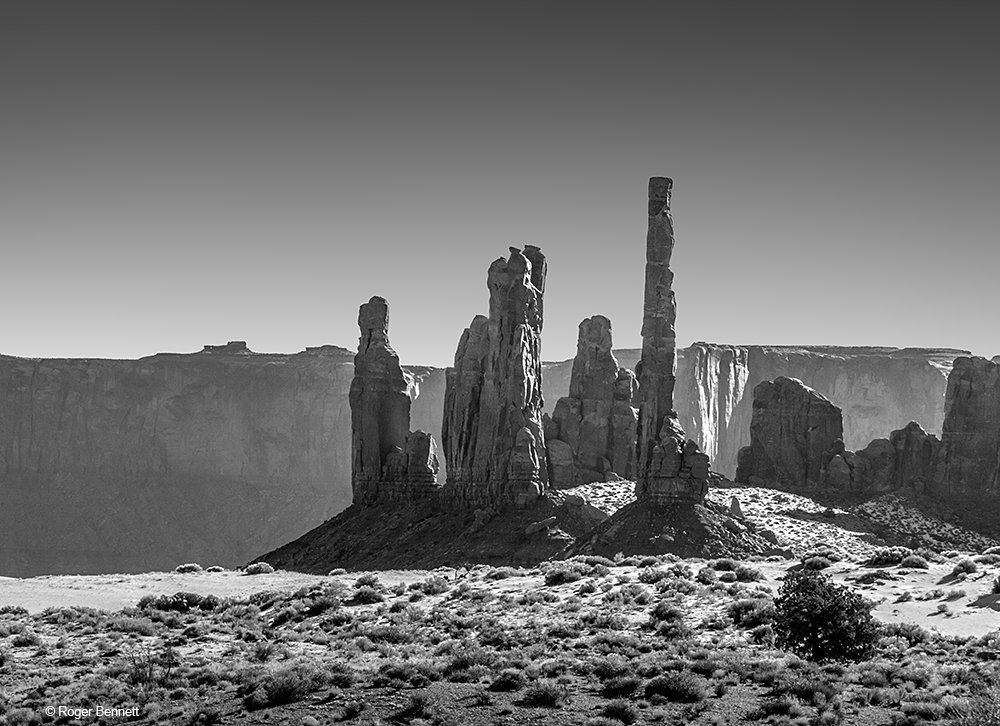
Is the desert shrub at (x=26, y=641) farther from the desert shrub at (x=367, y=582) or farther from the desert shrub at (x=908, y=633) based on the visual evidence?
the desert shrub at (x=908, y=633)

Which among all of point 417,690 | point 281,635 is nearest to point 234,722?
point 417,690

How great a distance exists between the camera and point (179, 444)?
18712cm

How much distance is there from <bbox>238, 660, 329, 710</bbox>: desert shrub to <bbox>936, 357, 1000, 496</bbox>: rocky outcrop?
7195 centimetres

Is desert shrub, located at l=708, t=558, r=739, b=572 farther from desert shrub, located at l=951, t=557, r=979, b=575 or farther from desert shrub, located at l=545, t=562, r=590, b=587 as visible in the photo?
desert shrub, located at l=951, t=557, r=979, b=575

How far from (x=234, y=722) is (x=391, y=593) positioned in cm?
1767

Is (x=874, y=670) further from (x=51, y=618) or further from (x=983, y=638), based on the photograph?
(x=51, y=618)

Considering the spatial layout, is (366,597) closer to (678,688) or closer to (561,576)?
(561,576)

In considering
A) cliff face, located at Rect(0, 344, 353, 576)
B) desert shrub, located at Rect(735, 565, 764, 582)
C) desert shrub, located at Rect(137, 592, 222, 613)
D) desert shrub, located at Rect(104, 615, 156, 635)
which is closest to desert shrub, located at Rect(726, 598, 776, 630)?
desert shrub, located at Rect(735, 565, 764, 582)

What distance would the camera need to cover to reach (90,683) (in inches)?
1417

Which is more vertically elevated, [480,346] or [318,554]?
[480,346]

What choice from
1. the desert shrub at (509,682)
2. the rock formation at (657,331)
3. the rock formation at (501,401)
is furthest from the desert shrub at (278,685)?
the rock formation at (657,331)

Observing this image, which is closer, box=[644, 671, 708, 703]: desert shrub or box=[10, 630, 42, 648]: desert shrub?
box=[644, 671, 708, 703]: desert shrub

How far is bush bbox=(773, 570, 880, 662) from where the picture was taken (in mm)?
35562

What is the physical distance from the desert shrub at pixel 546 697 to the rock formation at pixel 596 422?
190 ft
